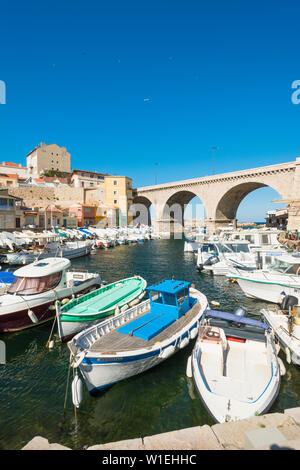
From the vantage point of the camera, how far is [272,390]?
5738 millimetres

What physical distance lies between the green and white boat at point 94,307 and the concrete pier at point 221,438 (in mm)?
6085

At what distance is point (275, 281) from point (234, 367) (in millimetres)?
7909

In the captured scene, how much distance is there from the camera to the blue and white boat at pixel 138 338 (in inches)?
260

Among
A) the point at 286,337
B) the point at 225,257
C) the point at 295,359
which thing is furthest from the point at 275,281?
the point at 225,257

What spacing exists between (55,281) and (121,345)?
5.96 m

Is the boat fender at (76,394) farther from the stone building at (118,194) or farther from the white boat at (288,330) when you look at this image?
the stone building at (118,194)

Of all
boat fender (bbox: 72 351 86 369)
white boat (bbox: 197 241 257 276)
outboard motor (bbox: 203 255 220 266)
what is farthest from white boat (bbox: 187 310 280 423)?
outboard motor (bbox: 203 255 220 266)

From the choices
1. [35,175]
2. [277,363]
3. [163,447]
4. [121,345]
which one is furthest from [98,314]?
[35,175]

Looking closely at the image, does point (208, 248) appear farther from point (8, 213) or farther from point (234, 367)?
point (8, 213)

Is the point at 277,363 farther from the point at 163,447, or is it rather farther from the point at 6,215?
the point at 6,215

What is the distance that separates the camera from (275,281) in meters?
13.2

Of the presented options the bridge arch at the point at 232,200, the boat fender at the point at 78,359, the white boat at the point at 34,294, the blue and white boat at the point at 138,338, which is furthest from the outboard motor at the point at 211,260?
the bridge arch at the point at 232,200

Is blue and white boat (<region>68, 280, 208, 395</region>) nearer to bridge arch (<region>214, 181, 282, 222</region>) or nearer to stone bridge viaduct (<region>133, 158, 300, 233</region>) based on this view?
stone bridge viaduct (<region>133, 158, 300, 233</region>)

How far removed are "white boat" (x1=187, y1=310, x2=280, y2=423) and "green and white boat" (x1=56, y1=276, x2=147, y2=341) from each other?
388 cm
